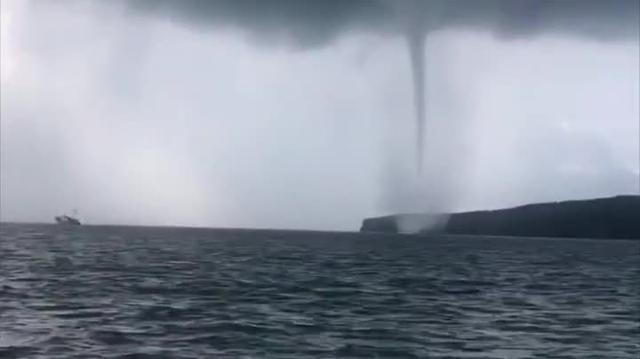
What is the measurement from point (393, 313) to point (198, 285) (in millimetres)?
13995

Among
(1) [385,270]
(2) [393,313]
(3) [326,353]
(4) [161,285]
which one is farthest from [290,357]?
(1) [385,270]

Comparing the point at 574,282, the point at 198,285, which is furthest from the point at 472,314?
the point at 574,282

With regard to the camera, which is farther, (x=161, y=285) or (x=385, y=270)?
(x=385, y=270)

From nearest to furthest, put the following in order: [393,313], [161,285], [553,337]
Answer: [553,337] → [393,313] → [161,285]

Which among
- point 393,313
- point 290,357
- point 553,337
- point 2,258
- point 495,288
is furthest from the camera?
point 2,258

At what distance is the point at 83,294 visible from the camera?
40.9 meters

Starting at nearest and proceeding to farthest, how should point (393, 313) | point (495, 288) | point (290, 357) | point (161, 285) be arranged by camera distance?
1. point (290, 357)
2. point (393, 313)
3. point (161, 285)
4. point (495, 288)

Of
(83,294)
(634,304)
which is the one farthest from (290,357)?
(634,304)

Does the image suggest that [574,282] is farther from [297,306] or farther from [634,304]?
[297,306]

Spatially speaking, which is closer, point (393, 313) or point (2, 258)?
point (393, 313)

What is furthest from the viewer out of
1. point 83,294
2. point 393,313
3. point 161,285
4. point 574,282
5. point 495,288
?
point 574,282

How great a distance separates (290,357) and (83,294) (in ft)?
58.5

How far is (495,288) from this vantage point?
5559cm

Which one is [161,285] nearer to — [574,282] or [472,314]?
[472,314]
